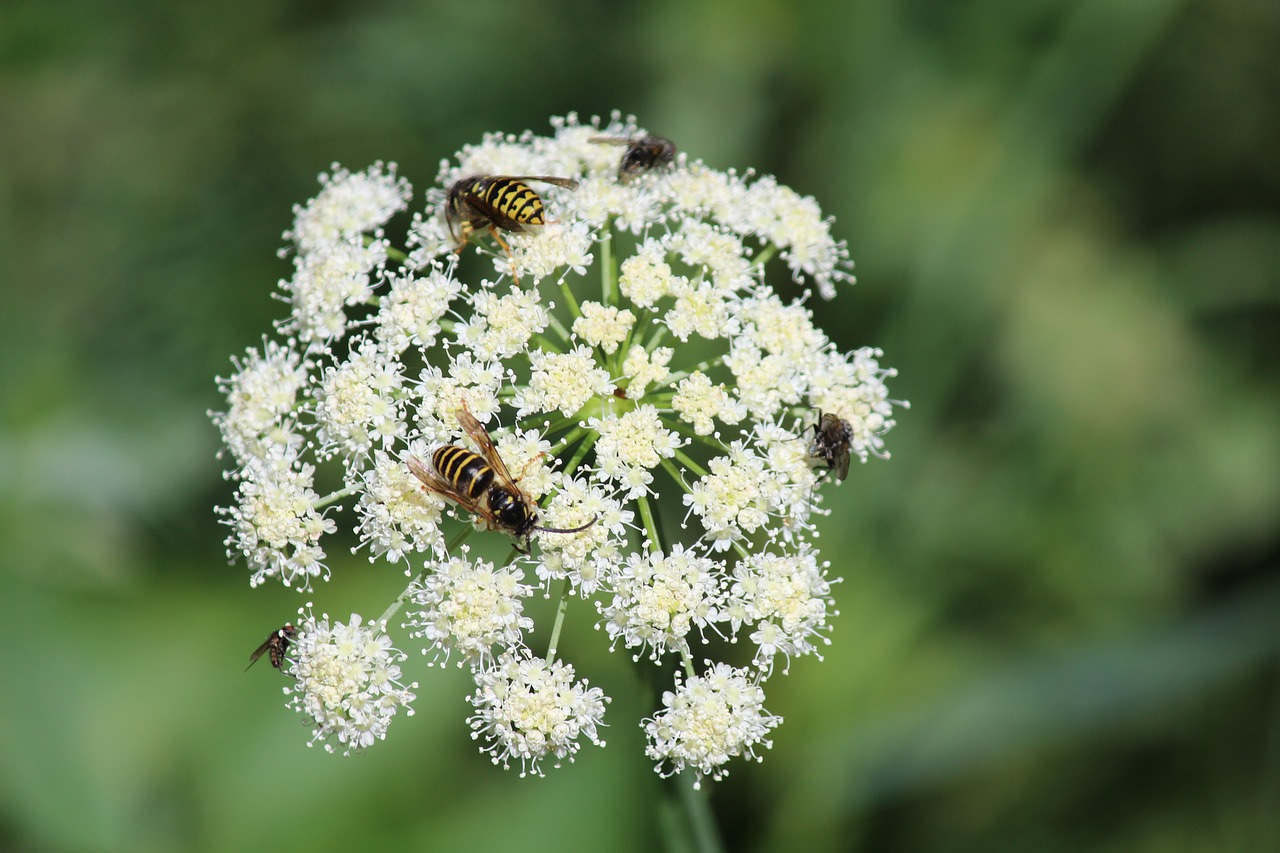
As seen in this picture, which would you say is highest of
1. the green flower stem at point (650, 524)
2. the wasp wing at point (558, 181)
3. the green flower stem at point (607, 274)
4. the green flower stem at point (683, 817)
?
the wasp wing at point (558, 181)

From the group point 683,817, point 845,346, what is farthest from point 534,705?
point 845,346

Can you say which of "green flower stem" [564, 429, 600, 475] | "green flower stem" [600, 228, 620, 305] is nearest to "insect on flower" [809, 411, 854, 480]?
"green flower stem" [564, 429, 600, 475]

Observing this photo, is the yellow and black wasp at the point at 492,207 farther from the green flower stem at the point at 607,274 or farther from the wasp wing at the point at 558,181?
the green flower stem at the point at 607,274

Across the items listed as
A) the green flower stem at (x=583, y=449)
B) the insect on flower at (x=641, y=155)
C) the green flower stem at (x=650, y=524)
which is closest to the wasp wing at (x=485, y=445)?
the green flower stem at (x=583, y=449)

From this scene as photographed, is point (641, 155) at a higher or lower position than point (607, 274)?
higher

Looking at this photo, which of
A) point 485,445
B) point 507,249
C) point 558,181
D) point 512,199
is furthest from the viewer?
point 558,181

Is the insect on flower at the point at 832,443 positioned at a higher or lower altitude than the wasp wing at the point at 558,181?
lower

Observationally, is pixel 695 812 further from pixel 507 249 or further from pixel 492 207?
pixel 492 207
